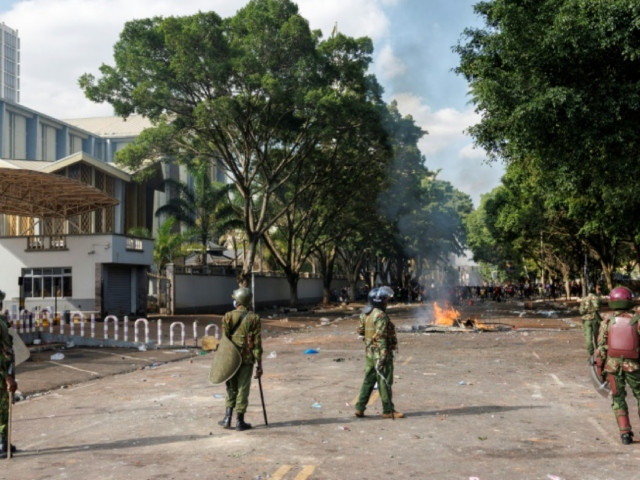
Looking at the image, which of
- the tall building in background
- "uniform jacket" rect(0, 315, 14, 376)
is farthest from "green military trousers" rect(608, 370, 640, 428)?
the tall building in background

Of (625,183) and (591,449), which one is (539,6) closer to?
(625,183)

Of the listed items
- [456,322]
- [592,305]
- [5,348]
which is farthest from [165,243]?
[5,348]

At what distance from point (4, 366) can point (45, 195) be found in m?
25.0

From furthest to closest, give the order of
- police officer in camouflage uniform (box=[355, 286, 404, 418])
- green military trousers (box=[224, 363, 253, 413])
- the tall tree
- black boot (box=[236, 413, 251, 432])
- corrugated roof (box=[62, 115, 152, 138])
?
1. corrugated roof (box=[62, 115, 152, 138])
2. the tall tree
3. police officer in camouflage uniform (box=[355, 286, 404, 418])
4. green military trousers (box=[224, 363, 253, 413])
5. black boot (box=[236, 413, 251, 432])

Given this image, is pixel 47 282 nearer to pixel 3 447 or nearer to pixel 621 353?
pixel 3 447

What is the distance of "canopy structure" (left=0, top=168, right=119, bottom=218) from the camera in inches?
1068

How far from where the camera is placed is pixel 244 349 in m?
8.30

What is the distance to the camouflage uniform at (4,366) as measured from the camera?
7.14 metres

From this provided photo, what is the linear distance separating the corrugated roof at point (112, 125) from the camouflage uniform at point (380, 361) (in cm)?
7649

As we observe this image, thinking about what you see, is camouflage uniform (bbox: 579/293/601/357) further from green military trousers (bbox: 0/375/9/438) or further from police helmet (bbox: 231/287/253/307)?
green military trousers (bbox: 0/375/9/438)

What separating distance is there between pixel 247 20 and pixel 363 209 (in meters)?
19.0

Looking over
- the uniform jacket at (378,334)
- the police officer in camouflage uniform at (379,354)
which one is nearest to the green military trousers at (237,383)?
the police officer in camouflage uniform at (379,354)

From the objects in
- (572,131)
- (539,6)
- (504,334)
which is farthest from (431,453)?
(504,334)

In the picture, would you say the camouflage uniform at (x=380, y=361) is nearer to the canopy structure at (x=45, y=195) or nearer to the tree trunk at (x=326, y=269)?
the canopy structure at (x=45, y=195)
